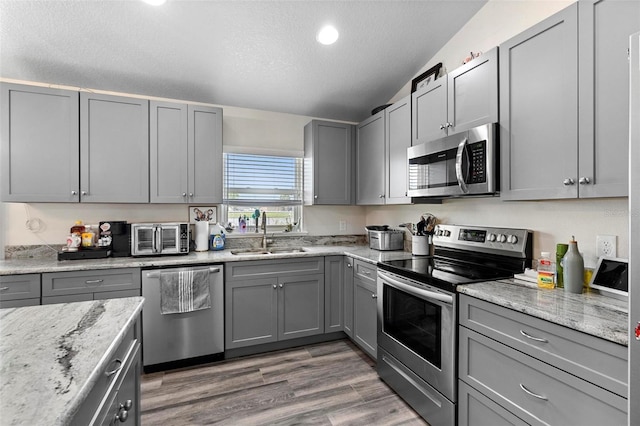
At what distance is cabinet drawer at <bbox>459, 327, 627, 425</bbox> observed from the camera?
1113 millimetres

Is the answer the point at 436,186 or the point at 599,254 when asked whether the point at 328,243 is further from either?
Result: the point at 599,254

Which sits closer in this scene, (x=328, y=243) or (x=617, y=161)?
(x=617, y=161)

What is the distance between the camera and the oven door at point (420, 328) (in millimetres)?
1745

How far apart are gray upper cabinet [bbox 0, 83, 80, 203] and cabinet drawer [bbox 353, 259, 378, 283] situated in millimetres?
2481

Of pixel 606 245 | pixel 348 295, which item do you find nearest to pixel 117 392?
pixel 348 295

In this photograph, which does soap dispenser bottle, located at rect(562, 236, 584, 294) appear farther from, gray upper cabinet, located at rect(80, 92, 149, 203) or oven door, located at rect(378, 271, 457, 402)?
gray upper cabinet, located at rect(80, 92, 149, 203)

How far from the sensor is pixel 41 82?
2.71 metres

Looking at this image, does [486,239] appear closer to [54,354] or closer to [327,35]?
[327,35]

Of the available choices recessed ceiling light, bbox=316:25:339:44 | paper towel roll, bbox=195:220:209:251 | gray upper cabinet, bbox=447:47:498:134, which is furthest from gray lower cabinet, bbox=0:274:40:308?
gray upper cabinet, bbox=447:47:498:134

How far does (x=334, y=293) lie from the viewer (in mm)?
3086

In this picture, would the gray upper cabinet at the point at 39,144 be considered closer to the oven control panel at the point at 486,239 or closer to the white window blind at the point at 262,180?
the white window blind at the point at 262,180

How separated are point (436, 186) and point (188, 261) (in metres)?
2.11

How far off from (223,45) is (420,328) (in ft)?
8.61

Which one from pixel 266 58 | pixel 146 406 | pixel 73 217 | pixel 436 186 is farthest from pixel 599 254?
pixel 73 217
